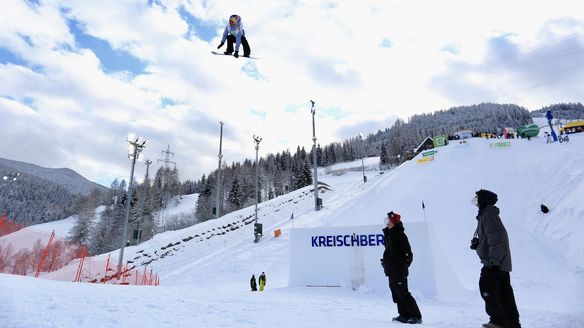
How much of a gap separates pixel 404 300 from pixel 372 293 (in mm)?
4792

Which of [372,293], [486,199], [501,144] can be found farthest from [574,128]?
[486,199]

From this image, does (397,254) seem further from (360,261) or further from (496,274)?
(360,261)

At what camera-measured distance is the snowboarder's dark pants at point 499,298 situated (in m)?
4.21

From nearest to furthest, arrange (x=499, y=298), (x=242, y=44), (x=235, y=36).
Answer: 1. (x=499, y=298)
2. (x=235, y=36)
3. (x=242, y=44)

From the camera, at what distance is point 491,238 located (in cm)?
444

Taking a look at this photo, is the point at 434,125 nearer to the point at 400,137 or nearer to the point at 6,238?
the point at 400,137

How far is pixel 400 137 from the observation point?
129750mm

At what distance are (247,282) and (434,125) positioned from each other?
626 feet

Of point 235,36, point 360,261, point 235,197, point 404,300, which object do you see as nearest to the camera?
point 404,300

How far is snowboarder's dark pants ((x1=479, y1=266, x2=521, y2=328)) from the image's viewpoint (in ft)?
13.8

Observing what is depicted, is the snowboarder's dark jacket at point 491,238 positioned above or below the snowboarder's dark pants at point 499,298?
above

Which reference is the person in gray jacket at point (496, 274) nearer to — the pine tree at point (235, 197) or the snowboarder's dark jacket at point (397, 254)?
the snowboarder's dark jacket at point (397, 254)

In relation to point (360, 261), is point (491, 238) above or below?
above

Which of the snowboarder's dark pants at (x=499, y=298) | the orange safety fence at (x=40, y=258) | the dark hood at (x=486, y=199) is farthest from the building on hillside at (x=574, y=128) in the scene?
the orange safety fence at (x=40, y=258)
